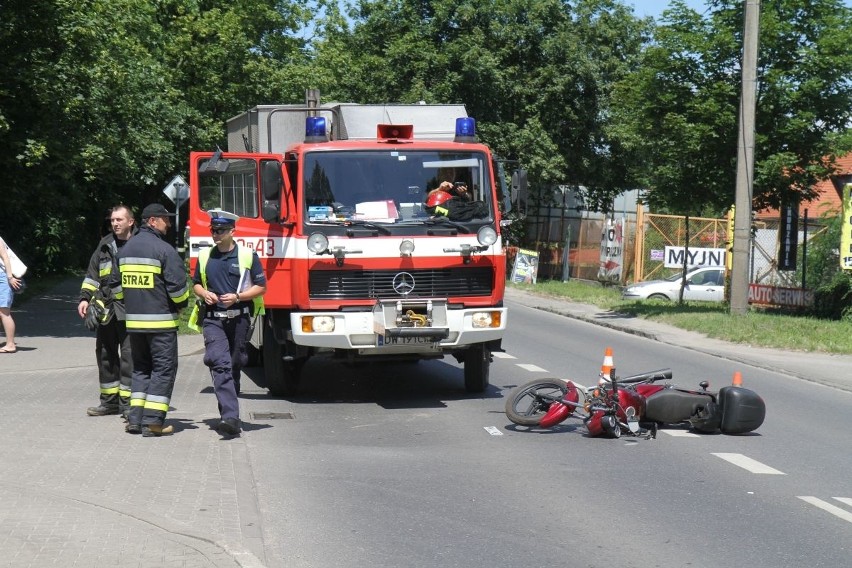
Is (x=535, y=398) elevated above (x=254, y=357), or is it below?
above

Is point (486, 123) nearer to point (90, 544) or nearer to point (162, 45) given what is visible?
point (162, 45)

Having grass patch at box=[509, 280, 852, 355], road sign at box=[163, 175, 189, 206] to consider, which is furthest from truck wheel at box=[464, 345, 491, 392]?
road sign at box=[163, 175, 189, 206]

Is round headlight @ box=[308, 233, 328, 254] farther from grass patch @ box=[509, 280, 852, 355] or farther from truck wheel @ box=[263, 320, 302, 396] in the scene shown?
grass patch @ box=[509, 280, 852, 355]

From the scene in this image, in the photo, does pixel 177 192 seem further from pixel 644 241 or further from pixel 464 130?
pixel 464 130

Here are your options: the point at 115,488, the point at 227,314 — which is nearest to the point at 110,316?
the point at 227,314

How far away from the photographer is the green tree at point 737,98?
844 inches

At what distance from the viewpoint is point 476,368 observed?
12289 millimetres

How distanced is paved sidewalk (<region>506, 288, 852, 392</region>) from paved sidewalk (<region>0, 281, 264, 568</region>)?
7765 mm

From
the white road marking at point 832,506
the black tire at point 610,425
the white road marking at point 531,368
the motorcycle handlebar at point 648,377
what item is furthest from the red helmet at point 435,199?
the white road marking at point 832,506

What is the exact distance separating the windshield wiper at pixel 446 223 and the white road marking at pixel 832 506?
4708mm

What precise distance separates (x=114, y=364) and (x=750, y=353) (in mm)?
10476

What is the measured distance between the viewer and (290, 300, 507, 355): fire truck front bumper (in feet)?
36.3

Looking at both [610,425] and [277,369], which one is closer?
[610,425]

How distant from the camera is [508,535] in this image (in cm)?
660
